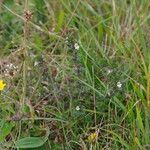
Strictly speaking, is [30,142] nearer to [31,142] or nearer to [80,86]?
[31,142]

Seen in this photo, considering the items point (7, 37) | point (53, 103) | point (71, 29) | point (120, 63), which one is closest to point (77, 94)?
point (53, 103)

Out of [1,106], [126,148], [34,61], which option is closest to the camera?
[126,148]

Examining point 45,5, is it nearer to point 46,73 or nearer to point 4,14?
point 4,14

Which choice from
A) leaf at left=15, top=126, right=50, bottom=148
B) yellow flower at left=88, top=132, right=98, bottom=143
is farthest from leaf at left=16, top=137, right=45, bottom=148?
yellow flower at left=88, top=132, right=98, bottom=143

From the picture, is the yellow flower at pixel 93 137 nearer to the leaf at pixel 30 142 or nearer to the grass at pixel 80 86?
the grass at pixel 80 86

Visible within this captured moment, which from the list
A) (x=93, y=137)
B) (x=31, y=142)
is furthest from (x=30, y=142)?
(x=93, y=137)

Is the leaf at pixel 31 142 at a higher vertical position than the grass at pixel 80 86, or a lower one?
lower

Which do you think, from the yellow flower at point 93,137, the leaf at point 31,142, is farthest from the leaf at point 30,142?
the yellow flower at point 93,137

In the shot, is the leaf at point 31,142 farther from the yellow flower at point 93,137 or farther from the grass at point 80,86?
the yellow flower at point 93,137
